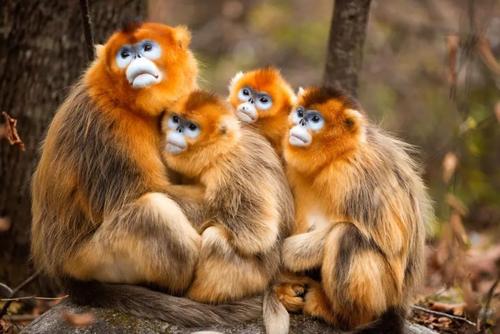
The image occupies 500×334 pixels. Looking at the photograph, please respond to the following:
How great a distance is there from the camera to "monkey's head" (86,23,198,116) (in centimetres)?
362

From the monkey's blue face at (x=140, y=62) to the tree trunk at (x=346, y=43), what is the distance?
1633 mm

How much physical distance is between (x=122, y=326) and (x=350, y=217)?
108 cm

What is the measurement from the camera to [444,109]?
891 cm

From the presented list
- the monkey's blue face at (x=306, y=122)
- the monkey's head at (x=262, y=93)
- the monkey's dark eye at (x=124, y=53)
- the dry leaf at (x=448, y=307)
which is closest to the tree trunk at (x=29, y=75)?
the monkey's head at (x=262, y=93)

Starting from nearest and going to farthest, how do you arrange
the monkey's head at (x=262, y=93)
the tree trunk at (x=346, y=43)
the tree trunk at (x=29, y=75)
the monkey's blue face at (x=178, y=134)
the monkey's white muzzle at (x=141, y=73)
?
the monkey's white muzzle at (x=141, y=73) < the monkey's blue face at (x=178, y=134) < the monkey's head at (x=262, y=93) < the tree trunk at (x=29, y=75) < the tree trunk at (x=346, y=43)

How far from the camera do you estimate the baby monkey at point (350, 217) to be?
3580 millimetres

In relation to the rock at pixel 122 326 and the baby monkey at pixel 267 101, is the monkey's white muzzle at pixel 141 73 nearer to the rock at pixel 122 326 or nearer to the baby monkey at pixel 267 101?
the baby monkey at pixel 267 101

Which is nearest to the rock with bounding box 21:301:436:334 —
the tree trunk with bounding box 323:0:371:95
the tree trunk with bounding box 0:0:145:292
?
the tree trunk with bounding box 0:0:145:292

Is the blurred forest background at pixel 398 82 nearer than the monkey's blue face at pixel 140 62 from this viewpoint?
No

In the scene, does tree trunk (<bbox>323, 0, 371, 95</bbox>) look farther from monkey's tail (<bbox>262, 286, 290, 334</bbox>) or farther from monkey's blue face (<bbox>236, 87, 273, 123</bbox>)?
monkey's tail (<bbox>262, 286, 290, 334</bbox>)

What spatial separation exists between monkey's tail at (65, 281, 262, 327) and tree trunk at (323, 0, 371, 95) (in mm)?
1849

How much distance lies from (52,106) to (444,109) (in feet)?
16.9

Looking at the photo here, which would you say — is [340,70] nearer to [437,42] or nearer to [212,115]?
[212,115]

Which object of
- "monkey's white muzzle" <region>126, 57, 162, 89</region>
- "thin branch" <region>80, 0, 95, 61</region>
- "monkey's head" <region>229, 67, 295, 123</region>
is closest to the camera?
"monkey's white muzzle" <region>126, 57, 162, 89</region>
